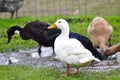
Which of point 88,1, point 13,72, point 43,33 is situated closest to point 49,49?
point 43,33

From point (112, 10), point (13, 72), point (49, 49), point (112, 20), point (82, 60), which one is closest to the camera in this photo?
point (82, 60)

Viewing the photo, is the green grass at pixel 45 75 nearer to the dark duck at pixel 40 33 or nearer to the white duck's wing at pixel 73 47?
the white duck's wing at pixel 73 47

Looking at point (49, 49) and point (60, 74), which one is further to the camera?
point (49, 49)

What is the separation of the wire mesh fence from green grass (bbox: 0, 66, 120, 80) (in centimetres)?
690

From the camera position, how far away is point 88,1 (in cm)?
1723

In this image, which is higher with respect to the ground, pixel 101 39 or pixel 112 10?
pixel 101 39

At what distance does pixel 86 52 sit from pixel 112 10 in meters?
7.98

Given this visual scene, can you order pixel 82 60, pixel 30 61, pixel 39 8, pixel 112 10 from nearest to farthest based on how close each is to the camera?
pixel 82 60 → pixel 30 61 → pixel 112 10 → pixel 39 8

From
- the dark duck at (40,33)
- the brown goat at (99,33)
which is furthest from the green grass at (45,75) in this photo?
the brown goat at (99,33)

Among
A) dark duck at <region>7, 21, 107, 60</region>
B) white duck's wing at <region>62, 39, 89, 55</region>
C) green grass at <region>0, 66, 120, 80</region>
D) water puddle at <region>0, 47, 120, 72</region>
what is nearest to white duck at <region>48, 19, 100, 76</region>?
white duck's wing at <region>62, 39, 89, 55</region>

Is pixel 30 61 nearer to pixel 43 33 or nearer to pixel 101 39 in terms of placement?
pixel 43 33

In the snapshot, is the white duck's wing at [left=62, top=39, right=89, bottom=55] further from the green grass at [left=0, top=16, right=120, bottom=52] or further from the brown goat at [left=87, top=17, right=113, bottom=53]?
the green grass at [left=0, top=16, right=120, bottom=52]

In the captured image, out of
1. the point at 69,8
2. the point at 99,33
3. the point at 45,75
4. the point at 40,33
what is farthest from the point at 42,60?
the point at 69,8

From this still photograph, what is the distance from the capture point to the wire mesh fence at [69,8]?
1562 centimetres
